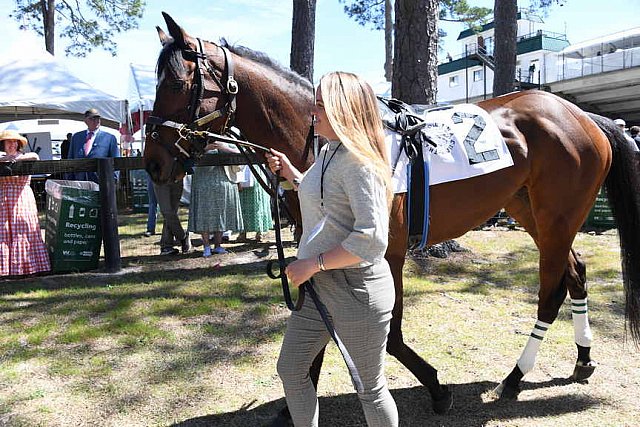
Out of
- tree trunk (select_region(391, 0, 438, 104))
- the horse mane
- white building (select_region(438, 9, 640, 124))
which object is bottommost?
the horse mane

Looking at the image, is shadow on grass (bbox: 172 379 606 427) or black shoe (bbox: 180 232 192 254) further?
black shoe (bbox: 180 232 192 254)

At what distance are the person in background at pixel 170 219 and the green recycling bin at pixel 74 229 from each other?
1.08 meters

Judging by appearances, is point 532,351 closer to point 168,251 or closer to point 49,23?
point 168,251

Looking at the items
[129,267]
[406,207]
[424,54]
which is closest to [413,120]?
[406,207]

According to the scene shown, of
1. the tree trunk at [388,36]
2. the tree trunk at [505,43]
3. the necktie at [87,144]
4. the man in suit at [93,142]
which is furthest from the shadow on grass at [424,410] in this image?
the tree trunk at [388,36]

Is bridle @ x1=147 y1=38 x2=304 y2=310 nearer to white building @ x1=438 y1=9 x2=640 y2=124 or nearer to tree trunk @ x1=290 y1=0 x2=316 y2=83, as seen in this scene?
tree trunk @ x1=290 y1=0 x2=316 y2=83

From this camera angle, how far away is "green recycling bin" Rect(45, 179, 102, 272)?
6.37m

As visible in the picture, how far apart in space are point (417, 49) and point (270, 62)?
3929mm

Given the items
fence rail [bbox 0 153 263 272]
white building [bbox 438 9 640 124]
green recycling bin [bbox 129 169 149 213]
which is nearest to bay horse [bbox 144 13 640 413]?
fence rail [bbox 0 153 263 272]

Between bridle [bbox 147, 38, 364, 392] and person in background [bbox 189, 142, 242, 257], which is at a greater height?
bridle [bbox 147, 38, 364, 392]

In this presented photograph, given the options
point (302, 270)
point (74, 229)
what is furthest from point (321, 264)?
point (74, 229)

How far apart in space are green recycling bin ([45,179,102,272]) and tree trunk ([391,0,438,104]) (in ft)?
13.4

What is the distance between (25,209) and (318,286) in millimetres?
5380

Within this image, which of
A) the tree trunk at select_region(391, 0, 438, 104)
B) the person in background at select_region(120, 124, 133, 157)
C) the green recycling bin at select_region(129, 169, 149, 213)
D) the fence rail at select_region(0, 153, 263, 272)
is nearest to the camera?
the fence rail at select_region(0, 153, 263, 272)
